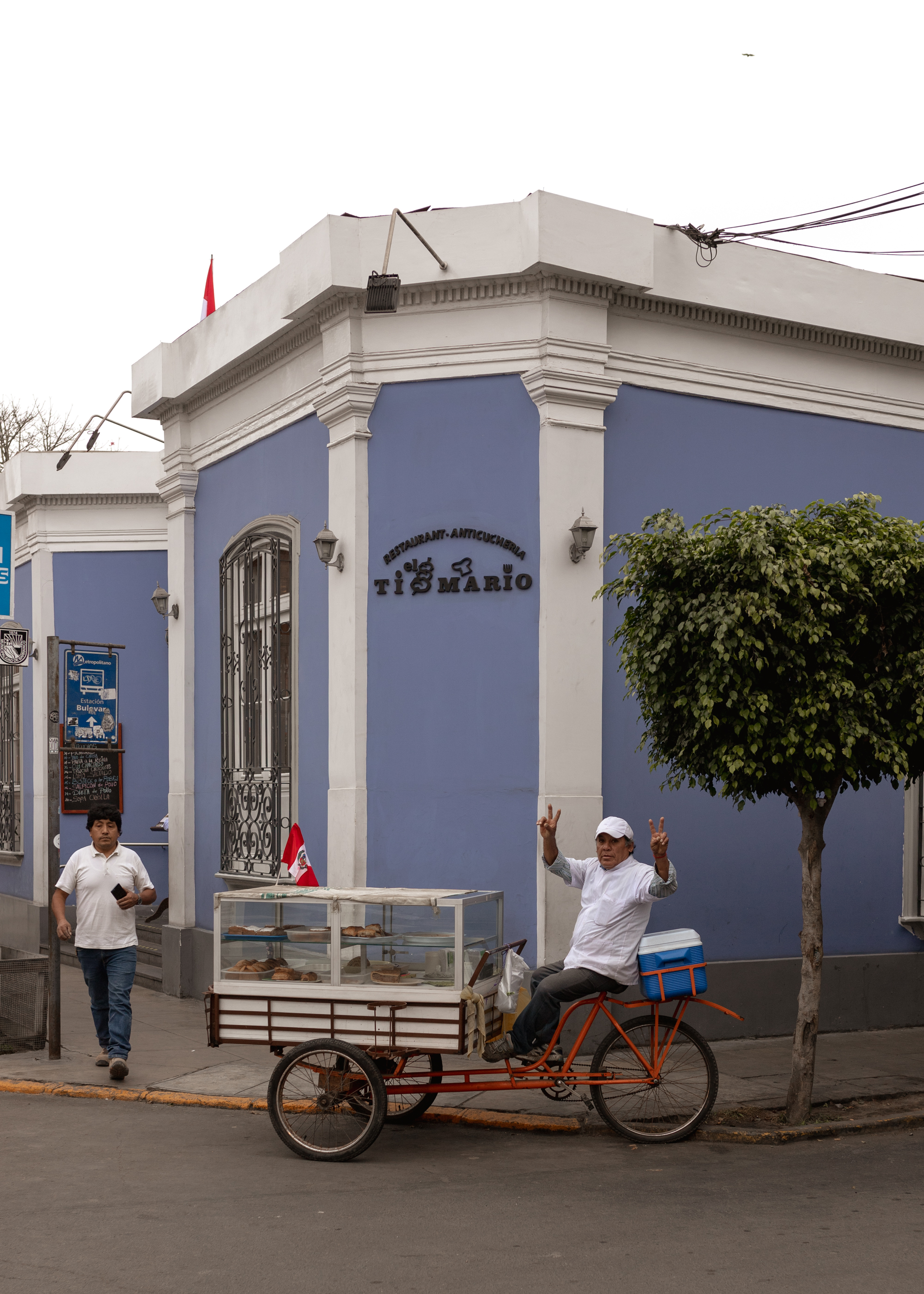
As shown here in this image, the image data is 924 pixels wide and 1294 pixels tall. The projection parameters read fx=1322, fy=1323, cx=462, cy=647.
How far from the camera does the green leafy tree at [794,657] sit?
732 centimetres

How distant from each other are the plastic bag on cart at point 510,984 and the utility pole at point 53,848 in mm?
3285

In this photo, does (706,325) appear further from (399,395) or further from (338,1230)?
(338,1230)

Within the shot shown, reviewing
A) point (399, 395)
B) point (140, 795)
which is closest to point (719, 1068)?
point (399, 395)

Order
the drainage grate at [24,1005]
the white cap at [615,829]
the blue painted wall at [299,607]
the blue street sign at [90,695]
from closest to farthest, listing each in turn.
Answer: the white cap at [615,829] → the drainage grate at [24,1005] → the blue painted wall at [299,607] → the blue street sign at [90,695]

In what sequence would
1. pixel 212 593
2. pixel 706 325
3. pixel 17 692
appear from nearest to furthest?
pixel 706 325, pixel 212 593, pixel 17 692

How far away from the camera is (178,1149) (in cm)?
684

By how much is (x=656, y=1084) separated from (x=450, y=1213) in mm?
1658

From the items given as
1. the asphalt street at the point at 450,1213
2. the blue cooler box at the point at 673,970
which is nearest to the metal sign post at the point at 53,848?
the asphalt street at the point at 450,1213

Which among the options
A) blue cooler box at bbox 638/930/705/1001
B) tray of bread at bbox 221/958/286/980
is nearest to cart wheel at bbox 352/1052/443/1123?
tray of bread at bbox 221/958/286/980

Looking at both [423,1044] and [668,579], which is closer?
[423,1044]

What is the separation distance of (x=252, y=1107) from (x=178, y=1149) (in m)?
1.10

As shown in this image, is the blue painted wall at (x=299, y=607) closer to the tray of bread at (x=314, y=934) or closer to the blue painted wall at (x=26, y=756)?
the tray of bread at (x=314, y=934)

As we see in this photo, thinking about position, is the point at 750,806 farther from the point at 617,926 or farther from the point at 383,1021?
the point at 383,1021

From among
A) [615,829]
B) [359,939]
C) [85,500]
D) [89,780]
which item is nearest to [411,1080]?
[359,939]
